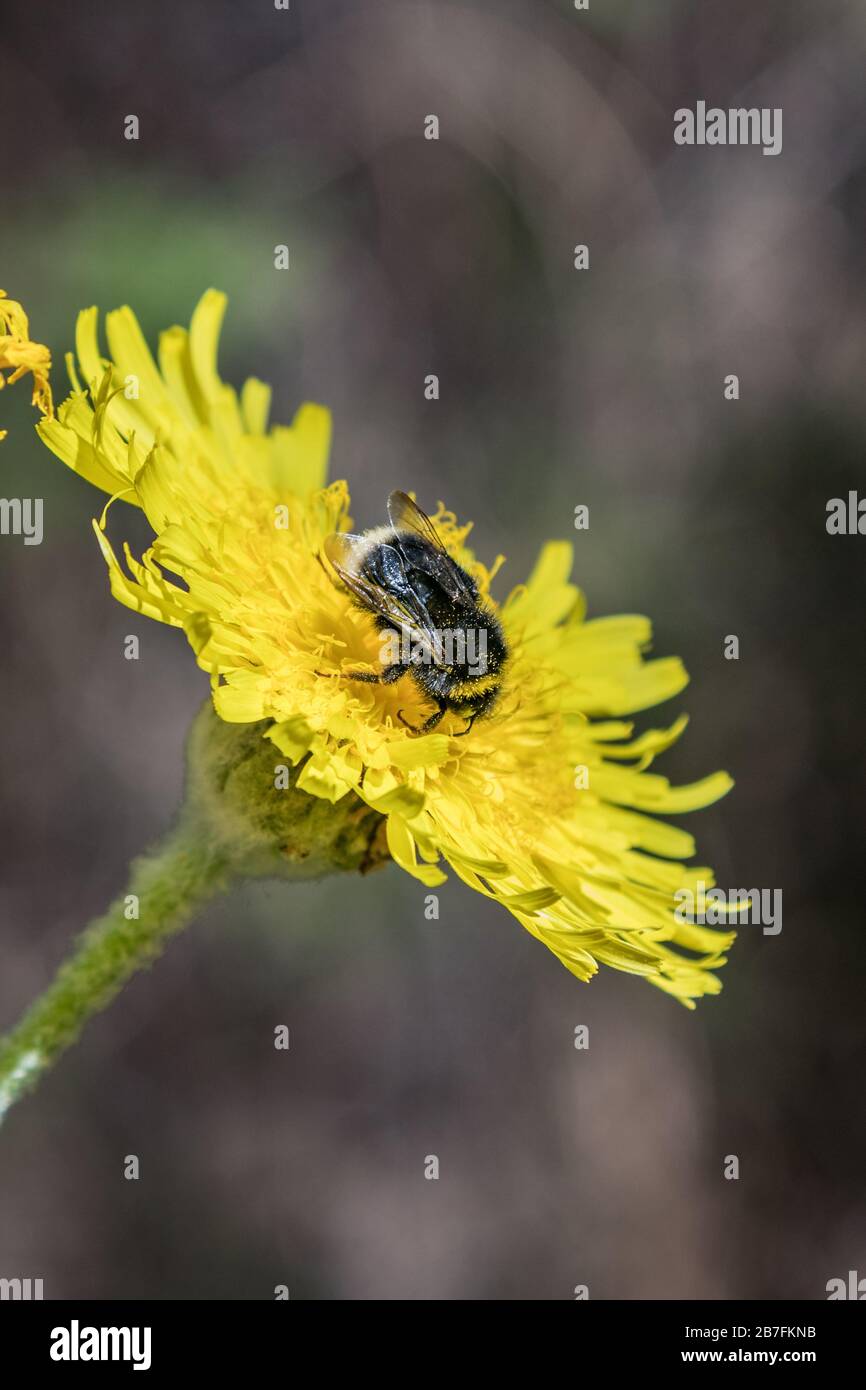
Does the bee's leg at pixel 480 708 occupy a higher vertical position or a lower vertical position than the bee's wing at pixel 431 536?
lower

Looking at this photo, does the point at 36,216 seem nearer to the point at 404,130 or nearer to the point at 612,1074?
the point at 404,130

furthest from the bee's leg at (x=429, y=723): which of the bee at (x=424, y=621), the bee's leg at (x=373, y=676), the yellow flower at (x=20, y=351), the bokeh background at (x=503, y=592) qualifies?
the bokeh background at (x=503, y=592)

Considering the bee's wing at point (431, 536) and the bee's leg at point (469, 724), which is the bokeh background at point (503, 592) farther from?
the bee's leg at point (469, 724)

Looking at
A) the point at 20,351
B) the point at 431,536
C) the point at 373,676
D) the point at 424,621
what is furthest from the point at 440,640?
the point at 20,351

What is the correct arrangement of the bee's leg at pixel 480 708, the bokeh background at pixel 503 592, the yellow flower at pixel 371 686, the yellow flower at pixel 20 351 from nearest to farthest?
the yellow flower at pixel 371 686 < the yellow flower at pixel 20 351 < the bee's leg at pixel 480 708 < the bokeh background at pixel 503 592

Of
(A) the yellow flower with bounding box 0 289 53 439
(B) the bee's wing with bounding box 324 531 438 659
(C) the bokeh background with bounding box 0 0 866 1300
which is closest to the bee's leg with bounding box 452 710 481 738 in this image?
(B) the bee's wing with bounding box 324 531 438 659

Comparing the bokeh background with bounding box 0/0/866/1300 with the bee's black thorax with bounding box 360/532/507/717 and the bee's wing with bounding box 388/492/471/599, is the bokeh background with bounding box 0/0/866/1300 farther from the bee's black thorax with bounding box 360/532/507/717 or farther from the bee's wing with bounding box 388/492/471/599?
the bee's black thorax with bounding box 360/532/507/717

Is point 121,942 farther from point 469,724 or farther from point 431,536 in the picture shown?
point 431,536
